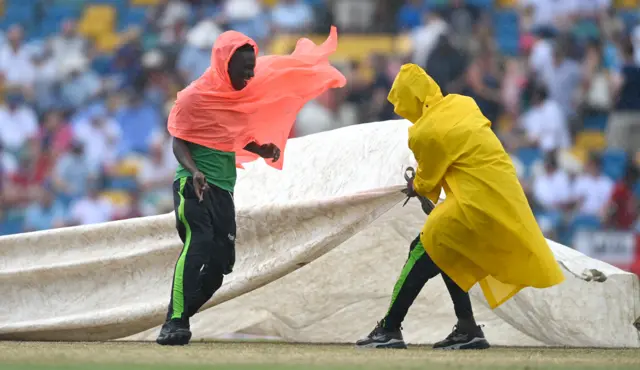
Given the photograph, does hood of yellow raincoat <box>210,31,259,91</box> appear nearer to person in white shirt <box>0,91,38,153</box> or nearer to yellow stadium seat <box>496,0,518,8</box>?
person in white shirt <box>0,91,38,153</box>

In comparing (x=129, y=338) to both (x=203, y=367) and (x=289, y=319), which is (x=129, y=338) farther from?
(x=203, y=367)

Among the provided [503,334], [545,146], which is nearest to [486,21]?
[545,146]

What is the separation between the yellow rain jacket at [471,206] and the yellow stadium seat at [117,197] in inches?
400

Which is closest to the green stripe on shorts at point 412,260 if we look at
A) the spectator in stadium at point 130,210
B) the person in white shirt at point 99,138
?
the spectator in stadium at point 130,210

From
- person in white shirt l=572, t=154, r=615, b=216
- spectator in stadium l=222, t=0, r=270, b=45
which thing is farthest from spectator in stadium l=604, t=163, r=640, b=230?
spectator in stadium l=222, t=0, r=270, b=45

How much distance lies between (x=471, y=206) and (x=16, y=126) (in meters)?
12.8

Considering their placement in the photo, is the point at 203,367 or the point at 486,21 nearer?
the point at 203,367

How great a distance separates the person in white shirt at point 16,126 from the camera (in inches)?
770

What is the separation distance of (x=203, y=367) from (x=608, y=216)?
10.4 meters

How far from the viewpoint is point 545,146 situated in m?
17.7

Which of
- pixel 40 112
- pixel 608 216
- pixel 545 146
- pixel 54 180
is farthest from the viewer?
pixel 40 112

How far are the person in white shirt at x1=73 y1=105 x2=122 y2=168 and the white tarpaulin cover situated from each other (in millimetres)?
8852

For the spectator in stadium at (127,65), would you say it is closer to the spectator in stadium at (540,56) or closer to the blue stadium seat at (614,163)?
the spectator in stadium at (540,56)

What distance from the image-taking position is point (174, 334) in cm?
870
